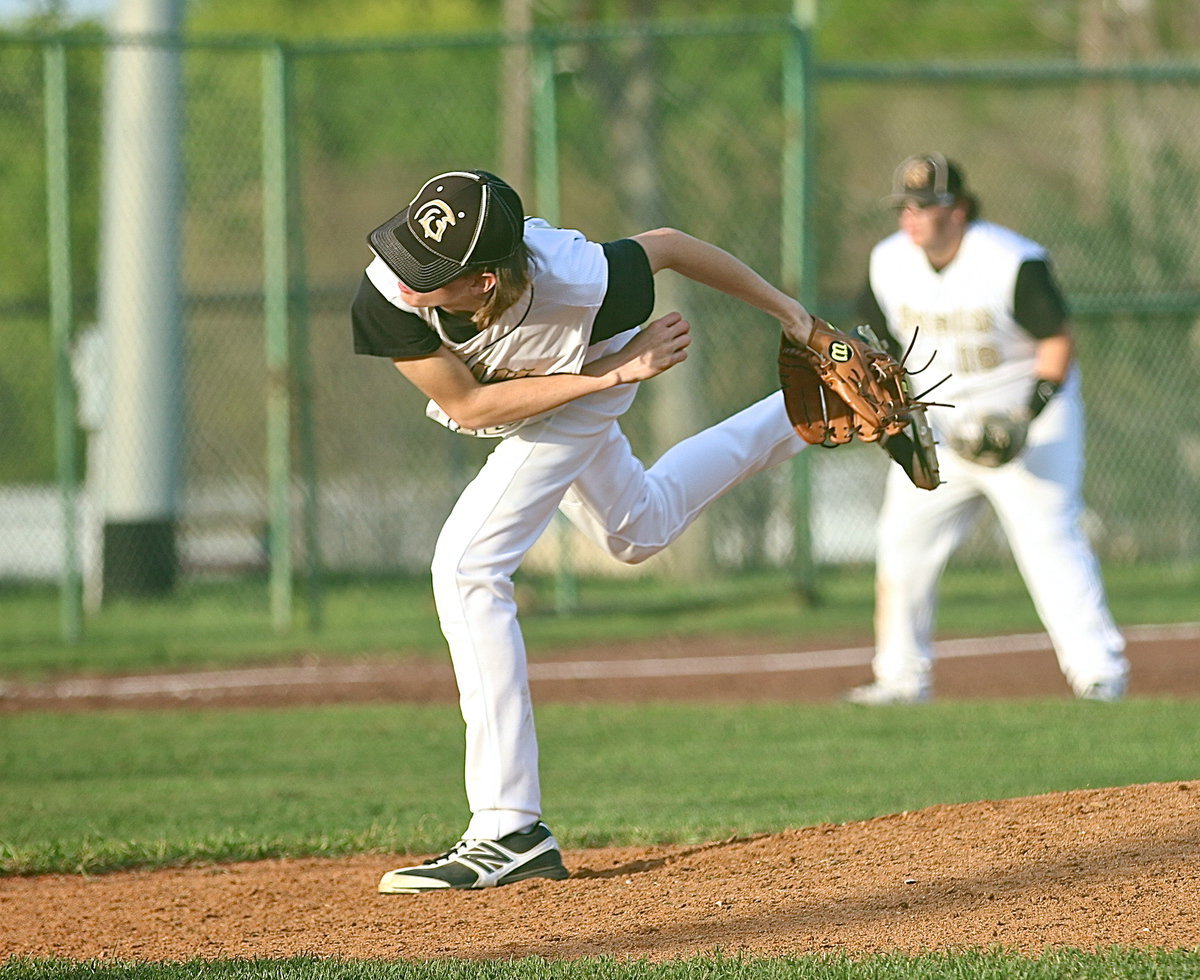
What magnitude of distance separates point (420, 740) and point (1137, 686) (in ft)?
12.3

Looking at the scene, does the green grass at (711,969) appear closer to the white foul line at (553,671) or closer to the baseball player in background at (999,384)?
the baseball player in background at (999,384)

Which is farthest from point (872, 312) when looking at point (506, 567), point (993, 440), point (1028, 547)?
point (506, 567)

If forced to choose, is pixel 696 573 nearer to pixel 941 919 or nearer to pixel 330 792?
pixel 330 792

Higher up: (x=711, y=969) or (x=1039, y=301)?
(x=1039, y=301)

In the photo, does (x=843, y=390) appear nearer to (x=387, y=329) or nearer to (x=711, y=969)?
(x=387, y=329)

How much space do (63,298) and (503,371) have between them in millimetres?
6595

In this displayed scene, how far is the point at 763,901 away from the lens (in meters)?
4.19

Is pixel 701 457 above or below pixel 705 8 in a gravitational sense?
below

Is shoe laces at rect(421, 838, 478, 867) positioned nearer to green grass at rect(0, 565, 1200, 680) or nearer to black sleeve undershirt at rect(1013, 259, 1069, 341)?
black sleeve undershirt at rect(1013, 259, 1069, 341)

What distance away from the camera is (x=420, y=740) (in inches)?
297

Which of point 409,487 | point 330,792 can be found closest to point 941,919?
point 330,792

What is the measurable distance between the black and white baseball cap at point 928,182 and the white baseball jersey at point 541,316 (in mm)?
3227

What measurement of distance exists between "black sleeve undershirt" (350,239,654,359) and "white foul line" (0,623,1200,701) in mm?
4816

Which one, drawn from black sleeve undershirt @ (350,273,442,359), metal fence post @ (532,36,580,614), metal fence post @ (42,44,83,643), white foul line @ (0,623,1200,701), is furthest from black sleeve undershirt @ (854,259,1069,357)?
metal fence post @ (42,44,83,643)
